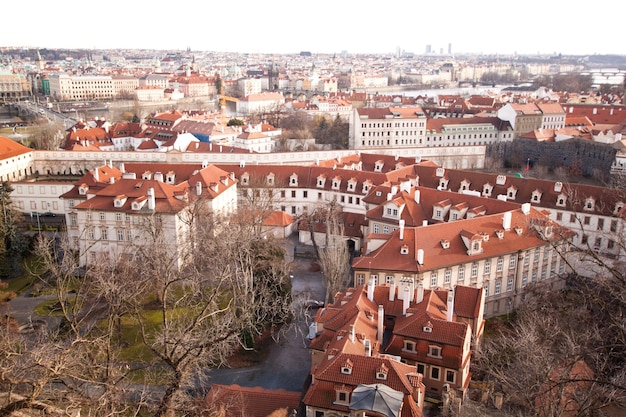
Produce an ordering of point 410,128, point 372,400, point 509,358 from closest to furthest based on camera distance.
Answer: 1. point 372,400
2. point 509,358
3. point 410,128

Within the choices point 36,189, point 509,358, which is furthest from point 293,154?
point 509,358

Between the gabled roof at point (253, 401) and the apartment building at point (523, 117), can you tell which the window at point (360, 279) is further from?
the apartment building at point (523, 117)

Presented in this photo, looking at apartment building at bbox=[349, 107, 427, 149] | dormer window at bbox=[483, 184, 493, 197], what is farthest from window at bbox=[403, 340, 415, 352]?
apartment building at bbox=[349, 107, 427, 149]

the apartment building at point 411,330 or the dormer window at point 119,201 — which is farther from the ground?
the dormer window at point 119,201

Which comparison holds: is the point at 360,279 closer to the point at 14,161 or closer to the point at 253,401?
the point at 253,401

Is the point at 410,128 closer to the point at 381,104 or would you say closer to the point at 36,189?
the point at 381,104

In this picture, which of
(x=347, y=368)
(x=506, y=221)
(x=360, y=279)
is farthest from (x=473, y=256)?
(x=347, y=368)

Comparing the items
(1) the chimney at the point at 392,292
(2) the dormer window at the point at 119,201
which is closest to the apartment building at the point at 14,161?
(2) the dormer window at the point at 119,201

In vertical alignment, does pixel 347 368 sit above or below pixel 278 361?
above
